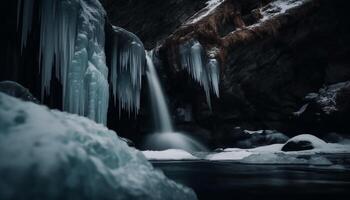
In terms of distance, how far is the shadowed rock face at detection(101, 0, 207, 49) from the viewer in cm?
3216

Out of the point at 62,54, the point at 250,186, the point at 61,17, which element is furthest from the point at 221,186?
the point at 61,17

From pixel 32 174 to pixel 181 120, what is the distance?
21.9 m

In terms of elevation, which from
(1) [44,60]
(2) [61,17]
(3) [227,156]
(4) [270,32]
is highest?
(4) [270,32]

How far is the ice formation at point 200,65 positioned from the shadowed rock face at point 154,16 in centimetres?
955

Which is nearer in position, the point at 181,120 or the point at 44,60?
the point at 44,60

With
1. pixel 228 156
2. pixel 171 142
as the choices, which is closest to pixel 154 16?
pixel 171 142

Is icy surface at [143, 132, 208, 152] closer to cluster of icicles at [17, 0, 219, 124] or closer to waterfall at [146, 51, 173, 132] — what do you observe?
waterfall at [146, 51, 173, 132]

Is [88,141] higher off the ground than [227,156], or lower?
higher

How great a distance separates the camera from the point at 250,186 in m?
6.88

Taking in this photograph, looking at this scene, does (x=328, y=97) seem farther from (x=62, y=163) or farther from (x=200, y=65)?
(x=62, y=163)

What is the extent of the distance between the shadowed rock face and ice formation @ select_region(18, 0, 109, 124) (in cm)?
1840

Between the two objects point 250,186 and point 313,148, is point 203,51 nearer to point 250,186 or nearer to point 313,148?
point 313,148

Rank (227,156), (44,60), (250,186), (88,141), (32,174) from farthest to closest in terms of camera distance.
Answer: (227,156) → (44,60) → (250,186) → (88,141) → (32,174)

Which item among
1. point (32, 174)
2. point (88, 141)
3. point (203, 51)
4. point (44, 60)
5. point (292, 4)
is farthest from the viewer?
point (292, 4)
